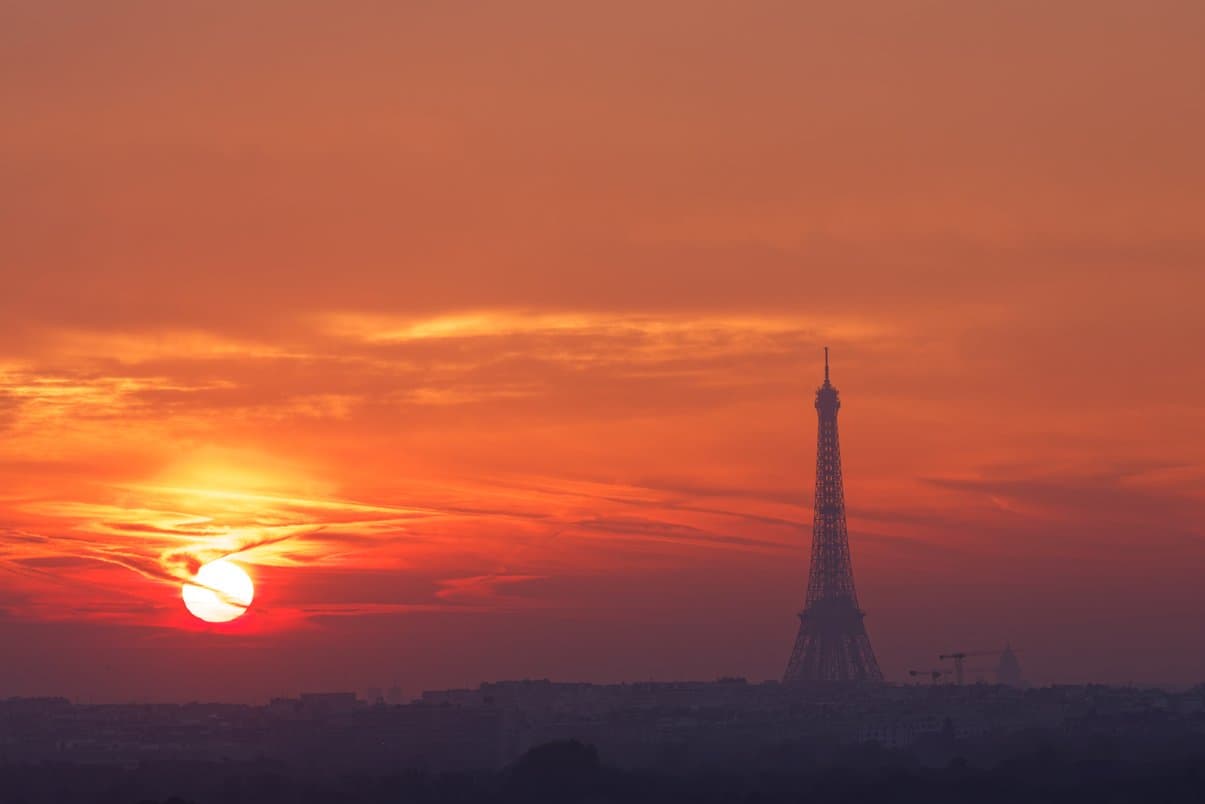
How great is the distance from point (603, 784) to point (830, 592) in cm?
8625

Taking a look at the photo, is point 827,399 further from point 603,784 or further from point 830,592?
point 603,784

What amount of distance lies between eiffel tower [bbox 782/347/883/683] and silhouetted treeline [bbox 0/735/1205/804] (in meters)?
67.9

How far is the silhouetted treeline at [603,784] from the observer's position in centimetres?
8431

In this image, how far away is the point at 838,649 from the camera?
174m

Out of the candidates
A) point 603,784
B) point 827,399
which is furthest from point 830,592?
point 603,784

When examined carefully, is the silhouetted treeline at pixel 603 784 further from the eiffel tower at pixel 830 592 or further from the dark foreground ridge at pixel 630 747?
the eiffel tower at pixel 830 592

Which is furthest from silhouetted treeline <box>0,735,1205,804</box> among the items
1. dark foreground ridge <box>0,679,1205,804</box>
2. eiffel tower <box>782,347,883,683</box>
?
eiffel tower <box>782,347,883,683</box>

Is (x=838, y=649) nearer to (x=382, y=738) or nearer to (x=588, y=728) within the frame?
(x=588, y=728)

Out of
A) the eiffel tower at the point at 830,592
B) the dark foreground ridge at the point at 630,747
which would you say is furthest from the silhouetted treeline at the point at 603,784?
the eiffel tower at the point at 830,592

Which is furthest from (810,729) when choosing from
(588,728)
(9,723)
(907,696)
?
(9,723)

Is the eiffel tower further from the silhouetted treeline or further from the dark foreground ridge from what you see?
the silhouetted treeline

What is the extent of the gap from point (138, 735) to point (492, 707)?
31818 millimetres

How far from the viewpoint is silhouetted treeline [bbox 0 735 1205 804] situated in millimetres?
84312

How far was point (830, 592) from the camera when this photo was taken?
173 metres
